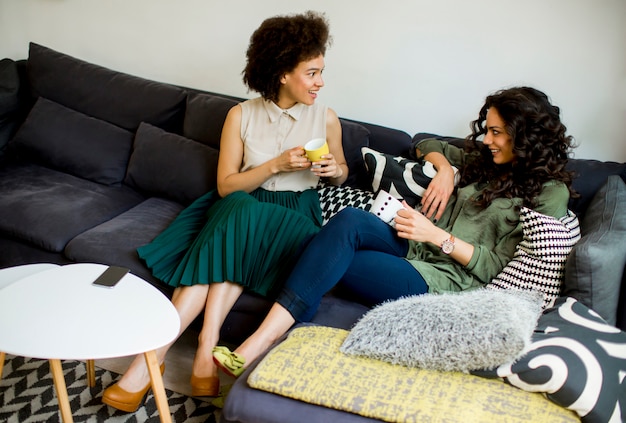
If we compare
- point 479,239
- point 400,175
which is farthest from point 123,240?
point 479,239

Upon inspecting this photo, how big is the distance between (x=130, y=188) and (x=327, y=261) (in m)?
1.23

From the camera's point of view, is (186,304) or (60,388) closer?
(60,388)

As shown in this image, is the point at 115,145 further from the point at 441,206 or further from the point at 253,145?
the point at 441,206

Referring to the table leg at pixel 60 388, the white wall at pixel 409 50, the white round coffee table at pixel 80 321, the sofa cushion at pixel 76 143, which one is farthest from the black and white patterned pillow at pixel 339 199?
the table leg at pixel 60 388

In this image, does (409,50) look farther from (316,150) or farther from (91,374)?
(91,374)

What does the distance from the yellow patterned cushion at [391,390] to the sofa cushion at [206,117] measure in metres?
1.23

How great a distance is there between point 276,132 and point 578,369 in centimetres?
134

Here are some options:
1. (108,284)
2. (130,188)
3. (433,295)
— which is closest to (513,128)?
(433,295)

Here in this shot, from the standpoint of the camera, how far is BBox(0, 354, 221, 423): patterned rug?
1685mm

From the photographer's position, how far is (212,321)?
1.83 m

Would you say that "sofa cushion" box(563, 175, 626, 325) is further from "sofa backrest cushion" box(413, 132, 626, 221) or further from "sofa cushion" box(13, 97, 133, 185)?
"sofa cushion" box(13, 97, 133, 185)

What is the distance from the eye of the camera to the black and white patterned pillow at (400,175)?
2.10 meters

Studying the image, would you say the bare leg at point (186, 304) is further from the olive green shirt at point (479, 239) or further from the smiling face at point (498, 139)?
the smiling face at point (498, 139)

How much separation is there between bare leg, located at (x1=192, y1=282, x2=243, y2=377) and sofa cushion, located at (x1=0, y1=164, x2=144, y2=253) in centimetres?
65
